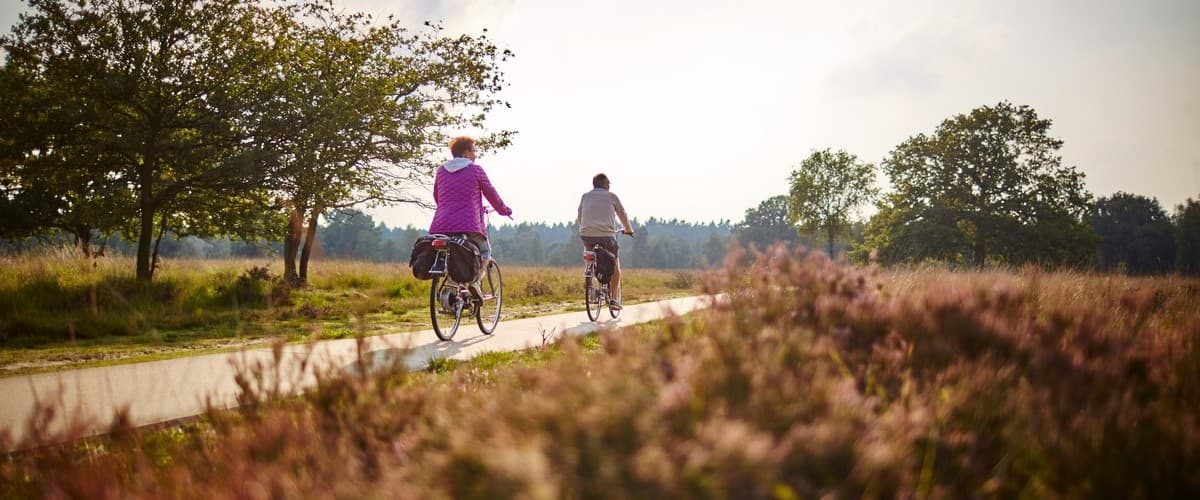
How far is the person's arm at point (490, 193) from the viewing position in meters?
7.64

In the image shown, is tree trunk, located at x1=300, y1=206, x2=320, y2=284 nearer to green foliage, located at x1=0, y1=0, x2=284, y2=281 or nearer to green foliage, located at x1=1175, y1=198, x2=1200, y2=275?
green foliage, located at x1=0, y1=0, x2=284, y2=281

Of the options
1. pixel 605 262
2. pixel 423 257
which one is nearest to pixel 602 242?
pixel 605 262

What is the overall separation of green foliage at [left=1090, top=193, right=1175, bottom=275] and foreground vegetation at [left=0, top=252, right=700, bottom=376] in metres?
65.1

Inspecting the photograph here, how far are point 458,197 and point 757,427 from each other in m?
6.50

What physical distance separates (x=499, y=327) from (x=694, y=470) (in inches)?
307

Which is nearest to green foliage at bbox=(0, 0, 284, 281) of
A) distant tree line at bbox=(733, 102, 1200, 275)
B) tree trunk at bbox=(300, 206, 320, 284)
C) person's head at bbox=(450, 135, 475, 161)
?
tree trunk at bbox=(300, 206, 320, 284)

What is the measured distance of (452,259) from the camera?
24.3 feet

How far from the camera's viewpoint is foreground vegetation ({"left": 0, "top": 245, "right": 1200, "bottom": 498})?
4.40 feet

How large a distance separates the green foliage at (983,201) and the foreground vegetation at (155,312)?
86.9 ft

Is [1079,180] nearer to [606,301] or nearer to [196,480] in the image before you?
[606,301]

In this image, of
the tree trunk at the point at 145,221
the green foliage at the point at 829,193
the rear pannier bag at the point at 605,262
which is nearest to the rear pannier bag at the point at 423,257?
the rear pannier bag at the point at 605,262

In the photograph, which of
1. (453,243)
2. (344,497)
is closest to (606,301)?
(453,243)

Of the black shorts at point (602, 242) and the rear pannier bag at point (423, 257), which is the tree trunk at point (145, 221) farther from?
the black shorts at point (602, 242)

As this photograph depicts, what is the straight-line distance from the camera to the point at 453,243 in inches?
291
